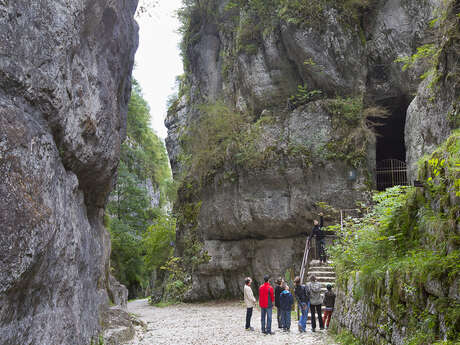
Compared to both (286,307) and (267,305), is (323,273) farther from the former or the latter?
(267,305)

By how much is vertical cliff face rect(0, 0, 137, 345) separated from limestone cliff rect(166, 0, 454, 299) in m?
8.93

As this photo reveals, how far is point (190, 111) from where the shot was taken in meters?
25.3

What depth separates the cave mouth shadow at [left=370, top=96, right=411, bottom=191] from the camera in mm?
18438

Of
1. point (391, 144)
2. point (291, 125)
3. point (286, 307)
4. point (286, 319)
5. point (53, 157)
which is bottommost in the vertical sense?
point (286, 319)

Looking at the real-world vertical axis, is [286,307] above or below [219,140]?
below

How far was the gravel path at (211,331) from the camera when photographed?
9461 mm

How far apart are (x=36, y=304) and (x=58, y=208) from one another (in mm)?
1724

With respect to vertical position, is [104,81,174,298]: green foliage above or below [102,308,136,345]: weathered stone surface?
above

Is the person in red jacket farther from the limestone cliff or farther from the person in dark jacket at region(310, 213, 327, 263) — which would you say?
the limestone cliff

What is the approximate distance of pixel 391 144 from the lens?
74.7ft

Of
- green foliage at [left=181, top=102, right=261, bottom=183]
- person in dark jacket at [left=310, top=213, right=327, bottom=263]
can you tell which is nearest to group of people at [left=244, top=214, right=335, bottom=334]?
person in dark jacket at [left=310, top=213, right=327, bottom=263]

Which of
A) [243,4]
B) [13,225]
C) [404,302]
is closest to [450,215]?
[404,302]

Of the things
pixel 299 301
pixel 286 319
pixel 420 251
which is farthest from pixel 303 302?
pixel 420 251

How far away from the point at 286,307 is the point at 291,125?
1042cm
